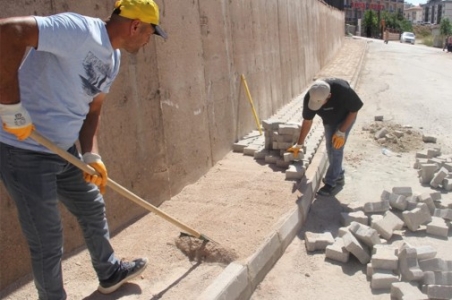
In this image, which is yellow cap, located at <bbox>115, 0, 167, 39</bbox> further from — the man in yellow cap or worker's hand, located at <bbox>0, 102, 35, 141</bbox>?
worker's hand, located at <bbox>0, 102, 35, 141</bbox>

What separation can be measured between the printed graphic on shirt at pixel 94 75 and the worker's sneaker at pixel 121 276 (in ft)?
4.09

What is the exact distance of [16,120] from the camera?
2148mm

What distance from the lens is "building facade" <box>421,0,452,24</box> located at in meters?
103

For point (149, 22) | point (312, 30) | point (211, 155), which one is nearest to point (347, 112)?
point (211, 155)

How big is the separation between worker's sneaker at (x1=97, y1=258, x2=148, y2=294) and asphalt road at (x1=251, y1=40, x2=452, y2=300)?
1.02 meters

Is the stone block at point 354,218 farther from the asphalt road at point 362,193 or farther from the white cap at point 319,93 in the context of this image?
the white cap at point 319,93

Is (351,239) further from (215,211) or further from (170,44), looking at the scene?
(170,44)

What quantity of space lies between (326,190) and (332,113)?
0.97 m

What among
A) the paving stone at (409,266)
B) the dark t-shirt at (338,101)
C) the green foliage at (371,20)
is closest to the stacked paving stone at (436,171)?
the dark t-shirt at (338,101)

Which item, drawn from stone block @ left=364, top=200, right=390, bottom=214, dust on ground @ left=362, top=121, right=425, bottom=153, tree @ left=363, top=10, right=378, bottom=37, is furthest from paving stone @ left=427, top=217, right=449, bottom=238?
tree @ left=363, top=10, right=378, bottom=37

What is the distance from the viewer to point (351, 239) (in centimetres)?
399

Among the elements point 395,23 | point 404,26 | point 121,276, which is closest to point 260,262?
point 121,276

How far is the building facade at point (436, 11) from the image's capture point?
103m

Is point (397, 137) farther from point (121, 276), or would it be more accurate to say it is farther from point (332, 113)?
point (121, 276)
